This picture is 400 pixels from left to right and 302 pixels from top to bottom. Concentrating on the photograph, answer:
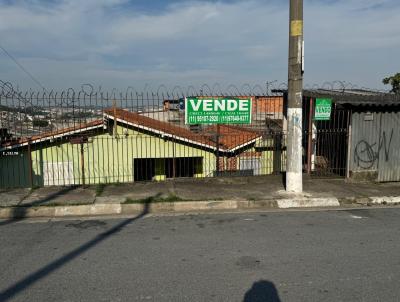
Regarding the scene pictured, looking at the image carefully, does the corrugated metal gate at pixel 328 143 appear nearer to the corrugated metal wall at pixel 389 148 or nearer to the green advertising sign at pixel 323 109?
the green advertising sign at pixel 323 109

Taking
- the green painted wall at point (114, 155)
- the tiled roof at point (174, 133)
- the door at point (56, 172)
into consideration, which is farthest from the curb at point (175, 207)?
the door at point (56, 172)

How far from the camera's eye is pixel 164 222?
6.67m

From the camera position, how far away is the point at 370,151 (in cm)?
1015

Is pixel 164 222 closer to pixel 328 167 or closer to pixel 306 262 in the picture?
pixel 306 262

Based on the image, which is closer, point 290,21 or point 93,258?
point 93,258

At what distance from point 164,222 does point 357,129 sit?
6.05 metres

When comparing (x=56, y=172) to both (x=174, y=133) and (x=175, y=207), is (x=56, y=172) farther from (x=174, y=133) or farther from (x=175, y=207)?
(x=175, y=207)

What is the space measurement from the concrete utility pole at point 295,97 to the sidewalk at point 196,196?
1.54 feet

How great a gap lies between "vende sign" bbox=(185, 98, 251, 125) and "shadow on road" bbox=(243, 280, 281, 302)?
596 cm

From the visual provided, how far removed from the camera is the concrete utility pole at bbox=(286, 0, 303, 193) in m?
7.93

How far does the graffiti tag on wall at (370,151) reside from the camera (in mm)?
10062

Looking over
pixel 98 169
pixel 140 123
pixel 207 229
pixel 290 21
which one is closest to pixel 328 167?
pixel 290 21

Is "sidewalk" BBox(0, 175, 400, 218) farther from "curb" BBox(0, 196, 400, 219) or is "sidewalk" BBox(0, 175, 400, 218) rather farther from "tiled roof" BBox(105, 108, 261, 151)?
"tiled roof" BBox(105, 108, 261, 151)

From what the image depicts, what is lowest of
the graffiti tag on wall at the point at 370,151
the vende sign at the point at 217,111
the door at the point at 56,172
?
the door at the point at 56,172
